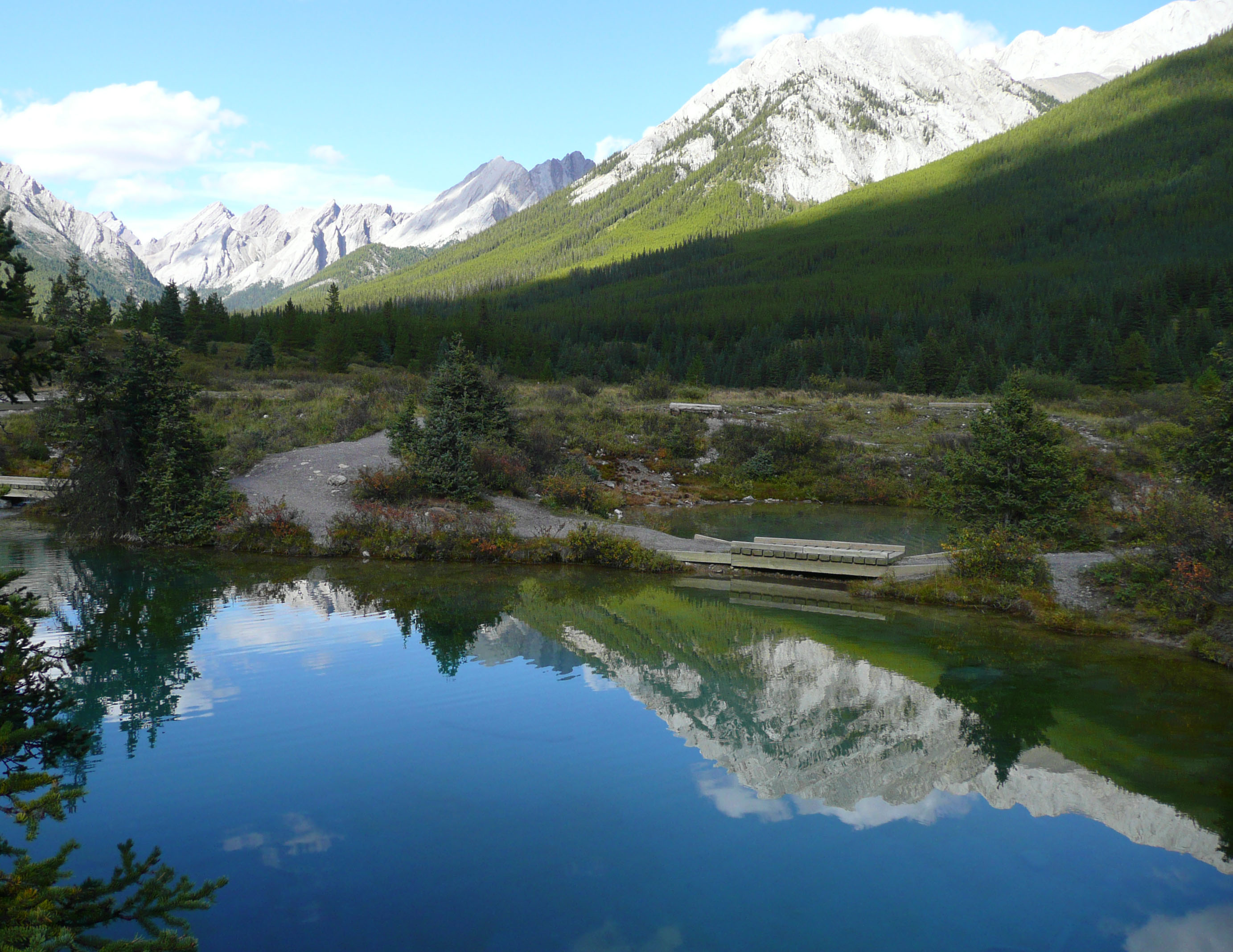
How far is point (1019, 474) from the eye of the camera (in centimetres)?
1892

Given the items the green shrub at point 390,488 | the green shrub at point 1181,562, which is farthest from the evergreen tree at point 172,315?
the green shrub at point 1181,562

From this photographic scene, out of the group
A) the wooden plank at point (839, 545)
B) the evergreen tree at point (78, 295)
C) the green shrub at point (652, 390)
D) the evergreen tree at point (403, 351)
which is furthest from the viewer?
the evergreen tree at point (403, 351)

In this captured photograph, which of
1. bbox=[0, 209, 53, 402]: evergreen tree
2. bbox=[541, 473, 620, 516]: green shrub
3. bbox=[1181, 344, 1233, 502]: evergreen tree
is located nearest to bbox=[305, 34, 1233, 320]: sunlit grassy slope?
bbox=[541, 473, 620, 516]: green shrub

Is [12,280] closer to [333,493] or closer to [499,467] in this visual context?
[333,493]

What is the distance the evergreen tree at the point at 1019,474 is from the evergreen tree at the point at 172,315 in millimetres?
72985

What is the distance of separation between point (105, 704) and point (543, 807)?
7.69 m

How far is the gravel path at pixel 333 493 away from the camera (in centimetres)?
2395

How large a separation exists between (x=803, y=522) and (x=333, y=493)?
18429 mm

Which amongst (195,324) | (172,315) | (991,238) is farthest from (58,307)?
(991,238)

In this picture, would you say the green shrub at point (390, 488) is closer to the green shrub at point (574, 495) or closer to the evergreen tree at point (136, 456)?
the evergreen tree at point (136, 456)

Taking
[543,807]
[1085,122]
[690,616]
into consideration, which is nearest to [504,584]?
[690,616]

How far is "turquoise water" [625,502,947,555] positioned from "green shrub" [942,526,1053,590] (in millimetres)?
4733

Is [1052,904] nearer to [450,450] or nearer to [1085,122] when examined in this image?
[450,450]

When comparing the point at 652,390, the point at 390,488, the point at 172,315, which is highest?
the point at 172,315
